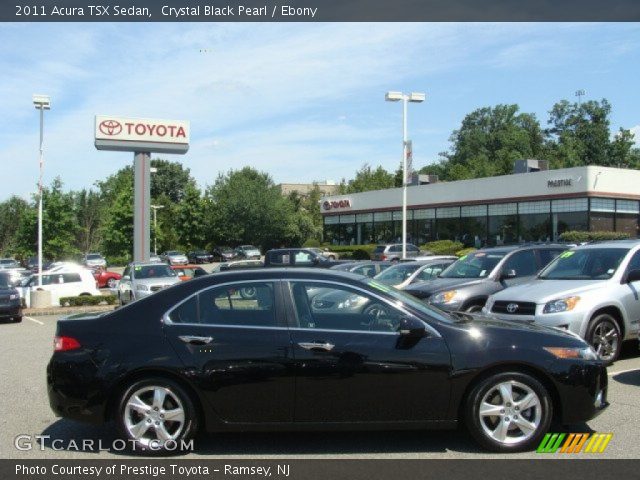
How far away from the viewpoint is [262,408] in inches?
216

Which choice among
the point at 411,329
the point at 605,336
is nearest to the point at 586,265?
the point at 605,336

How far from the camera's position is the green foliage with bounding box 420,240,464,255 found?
4362 centimetres

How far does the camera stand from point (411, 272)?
16734 millimetres

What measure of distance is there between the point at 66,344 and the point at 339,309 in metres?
2.38

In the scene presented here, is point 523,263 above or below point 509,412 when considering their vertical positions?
above

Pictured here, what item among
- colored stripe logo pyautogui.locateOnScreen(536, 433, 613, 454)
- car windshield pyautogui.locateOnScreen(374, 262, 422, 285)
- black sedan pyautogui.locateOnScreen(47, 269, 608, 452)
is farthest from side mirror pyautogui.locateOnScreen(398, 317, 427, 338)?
car windshield pyautogui.locateOnScreen(374, 262, 422, 285)

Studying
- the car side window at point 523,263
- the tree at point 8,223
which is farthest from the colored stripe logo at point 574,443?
the tree at point 8,223

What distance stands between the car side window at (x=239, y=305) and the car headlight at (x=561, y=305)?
4700mm

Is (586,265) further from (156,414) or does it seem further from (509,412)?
(156,414)

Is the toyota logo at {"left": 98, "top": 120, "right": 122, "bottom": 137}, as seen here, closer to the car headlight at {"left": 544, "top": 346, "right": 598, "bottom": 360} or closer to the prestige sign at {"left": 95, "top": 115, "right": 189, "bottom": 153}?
the prestige sign at {"left": 95, "top": 115, "right": 189, "bottom": 153}
